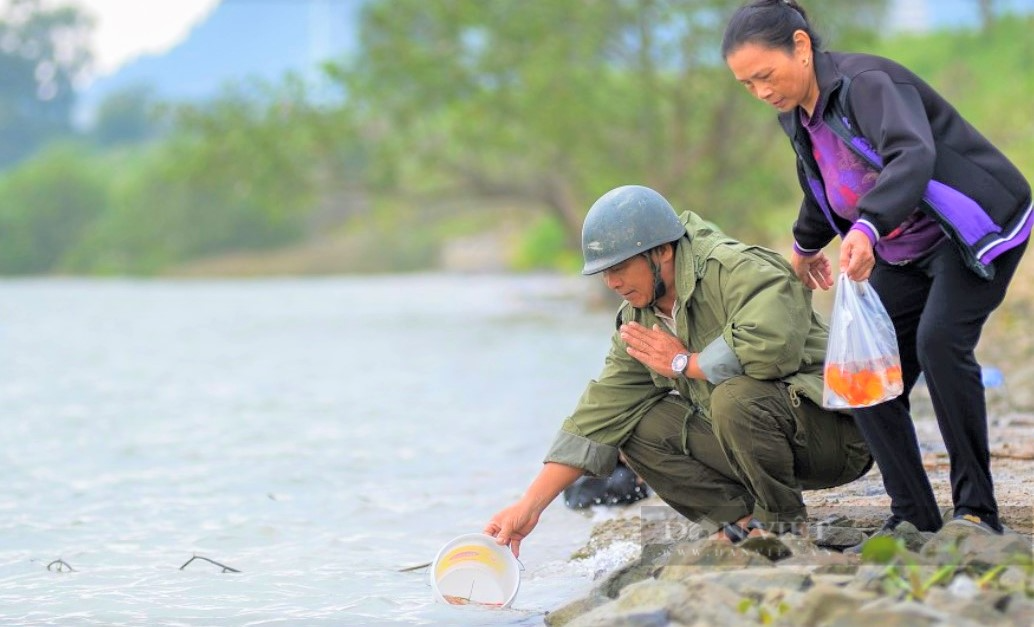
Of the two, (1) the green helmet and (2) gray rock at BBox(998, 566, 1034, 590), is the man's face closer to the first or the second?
(1) the green helmet

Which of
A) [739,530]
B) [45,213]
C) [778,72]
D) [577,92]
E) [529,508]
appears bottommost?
[739,530]

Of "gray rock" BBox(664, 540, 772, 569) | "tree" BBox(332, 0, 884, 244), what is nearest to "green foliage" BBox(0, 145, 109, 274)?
"tree" BBox(332, 0, 884, 244)

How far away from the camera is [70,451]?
32.2ft

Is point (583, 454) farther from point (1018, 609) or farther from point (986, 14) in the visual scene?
point (986, 14)

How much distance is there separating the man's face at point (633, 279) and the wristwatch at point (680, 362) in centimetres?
21

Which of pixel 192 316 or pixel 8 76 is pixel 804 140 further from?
pixel 8 76

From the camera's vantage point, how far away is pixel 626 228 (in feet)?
14.4

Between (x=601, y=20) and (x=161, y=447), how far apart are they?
49.1 ft

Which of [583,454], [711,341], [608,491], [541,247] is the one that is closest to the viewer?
[711,341]

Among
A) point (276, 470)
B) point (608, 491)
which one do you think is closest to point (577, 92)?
point (276, 470)

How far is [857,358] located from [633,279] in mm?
727

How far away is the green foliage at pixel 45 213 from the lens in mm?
69812

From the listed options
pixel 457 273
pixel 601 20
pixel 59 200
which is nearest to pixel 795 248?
pixel 601 20

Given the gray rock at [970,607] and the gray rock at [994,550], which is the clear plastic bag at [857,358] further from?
the gray rock at [970,607]
